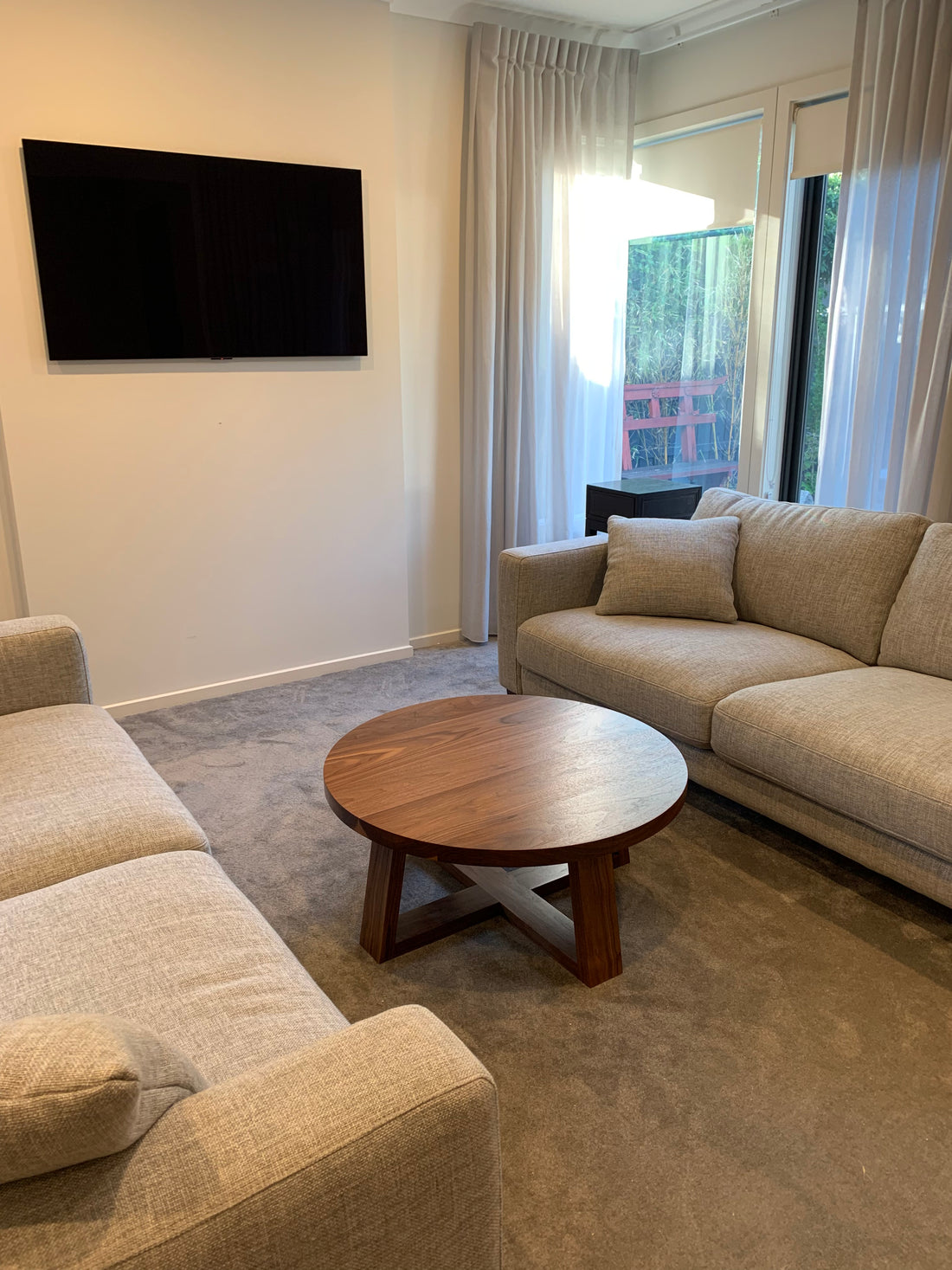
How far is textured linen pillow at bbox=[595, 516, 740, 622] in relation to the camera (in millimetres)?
3199

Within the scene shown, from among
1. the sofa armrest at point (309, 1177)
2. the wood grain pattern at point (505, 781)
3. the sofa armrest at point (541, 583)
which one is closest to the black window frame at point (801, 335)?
the sofa armrest at point (541, 583)

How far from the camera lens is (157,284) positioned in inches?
133

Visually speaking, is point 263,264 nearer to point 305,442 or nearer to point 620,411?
point 305,442

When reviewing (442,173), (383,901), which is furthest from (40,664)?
(442,173)

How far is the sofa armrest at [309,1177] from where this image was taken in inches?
33.9

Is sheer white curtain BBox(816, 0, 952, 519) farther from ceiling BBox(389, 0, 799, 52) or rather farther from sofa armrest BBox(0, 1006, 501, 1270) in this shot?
sofa armrest BBox(0, 1006, 501, 1270)

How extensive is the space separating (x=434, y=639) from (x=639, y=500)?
3.81ft

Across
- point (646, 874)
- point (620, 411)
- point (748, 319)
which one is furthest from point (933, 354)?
point (646, 874)

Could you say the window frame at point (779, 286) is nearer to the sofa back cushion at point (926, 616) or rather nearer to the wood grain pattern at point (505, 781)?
the sofa back cushion at point (926, 616)

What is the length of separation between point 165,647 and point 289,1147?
298 centimetres

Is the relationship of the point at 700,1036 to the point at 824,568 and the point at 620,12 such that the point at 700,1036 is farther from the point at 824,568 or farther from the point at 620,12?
the point at 620,12

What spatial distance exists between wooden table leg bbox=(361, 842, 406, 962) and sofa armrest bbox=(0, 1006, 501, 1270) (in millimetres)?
1013

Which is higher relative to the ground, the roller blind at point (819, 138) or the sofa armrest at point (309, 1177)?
the roller blind at point (819, 138)

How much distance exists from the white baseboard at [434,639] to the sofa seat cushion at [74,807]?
2.27m
